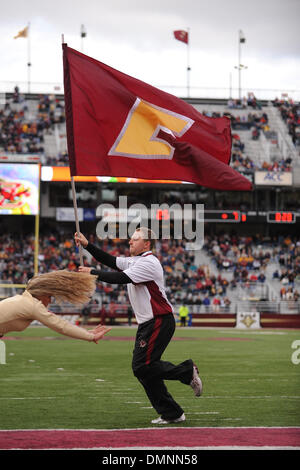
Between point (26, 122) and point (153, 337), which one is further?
point (26, 122)

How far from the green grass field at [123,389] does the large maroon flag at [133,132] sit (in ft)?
9.03

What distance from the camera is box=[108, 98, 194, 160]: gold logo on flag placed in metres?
9.66

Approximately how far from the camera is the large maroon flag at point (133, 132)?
9.40 meters

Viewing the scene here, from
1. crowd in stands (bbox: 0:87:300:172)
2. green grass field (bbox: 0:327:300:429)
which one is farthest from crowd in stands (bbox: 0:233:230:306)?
green grass field (bbox: 0:327:300:429)

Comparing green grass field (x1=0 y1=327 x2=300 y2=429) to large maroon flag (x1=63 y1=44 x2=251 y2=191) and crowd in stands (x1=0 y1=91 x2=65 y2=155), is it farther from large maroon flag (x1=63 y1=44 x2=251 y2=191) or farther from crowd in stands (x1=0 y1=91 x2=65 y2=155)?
crowd in stands (x1=0 y1=91 x2=65 y2=155)

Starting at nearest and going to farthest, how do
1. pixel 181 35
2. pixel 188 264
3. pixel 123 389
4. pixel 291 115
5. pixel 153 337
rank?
pixel 153 337
pixel 123 389
pixel 188 264
pixel 291 115
pixel 181 35

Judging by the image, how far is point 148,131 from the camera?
386 inches

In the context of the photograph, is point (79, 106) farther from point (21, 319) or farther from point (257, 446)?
point (257, 446)

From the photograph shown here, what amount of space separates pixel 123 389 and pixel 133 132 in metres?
→ 4.54

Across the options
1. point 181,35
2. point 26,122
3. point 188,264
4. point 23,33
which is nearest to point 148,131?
point 188,264

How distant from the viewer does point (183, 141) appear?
9.69 metres

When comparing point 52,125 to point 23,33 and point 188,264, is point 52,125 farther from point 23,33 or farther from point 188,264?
point 188,264

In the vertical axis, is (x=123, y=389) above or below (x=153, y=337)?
below

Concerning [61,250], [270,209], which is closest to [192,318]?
[61,250]
